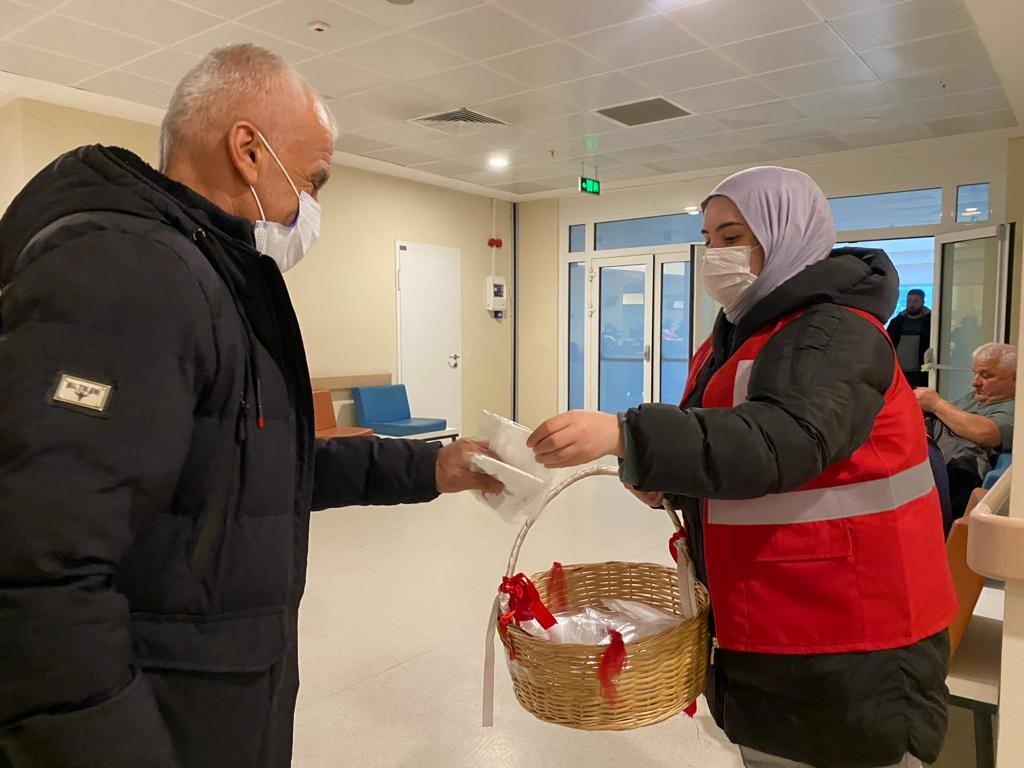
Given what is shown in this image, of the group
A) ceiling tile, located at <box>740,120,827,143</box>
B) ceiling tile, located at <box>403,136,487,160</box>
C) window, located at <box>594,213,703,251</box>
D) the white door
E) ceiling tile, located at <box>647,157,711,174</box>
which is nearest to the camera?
ceiling tile, located at <box>740,120,827,143</box>

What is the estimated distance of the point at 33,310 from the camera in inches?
30.5

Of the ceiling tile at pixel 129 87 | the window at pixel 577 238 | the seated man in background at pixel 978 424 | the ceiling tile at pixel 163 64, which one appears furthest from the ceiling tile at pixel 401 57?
the window at pixel 577 238

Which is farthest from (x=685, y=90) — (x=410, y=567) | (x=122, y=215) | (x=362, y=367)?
(x=122, y=215)

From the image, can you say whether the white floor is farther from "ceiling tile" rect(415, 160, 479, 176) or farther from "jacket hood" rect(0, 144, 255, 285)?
"ceiling tile" rect(415, 160, 479, 176)

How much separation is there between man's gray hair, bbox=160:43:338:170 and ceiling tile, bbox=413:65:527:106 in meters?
3.92

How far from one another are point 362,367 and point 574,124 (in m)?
3.35

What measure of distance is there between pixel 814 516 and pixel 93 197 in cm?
110

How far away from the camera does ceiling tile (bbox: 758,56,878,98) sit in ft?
15.3

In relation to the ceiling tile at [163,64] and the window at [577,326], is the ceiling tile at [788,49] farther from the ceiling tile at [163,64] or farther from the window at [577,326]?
the window at [577,326]

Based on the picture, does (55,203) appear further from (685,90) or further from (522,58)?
(685,90)

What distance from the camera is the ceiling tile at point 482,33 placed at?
13.0 feet

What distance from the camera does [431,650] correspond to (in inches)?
121

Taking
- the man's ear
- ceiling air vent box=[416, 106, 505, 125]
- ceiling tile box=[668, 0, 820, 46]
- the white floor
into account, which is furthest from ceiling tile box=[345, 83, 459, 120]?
the man's ear

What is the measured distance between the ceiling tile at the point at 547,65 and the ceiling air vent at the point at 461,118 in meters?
0.83
